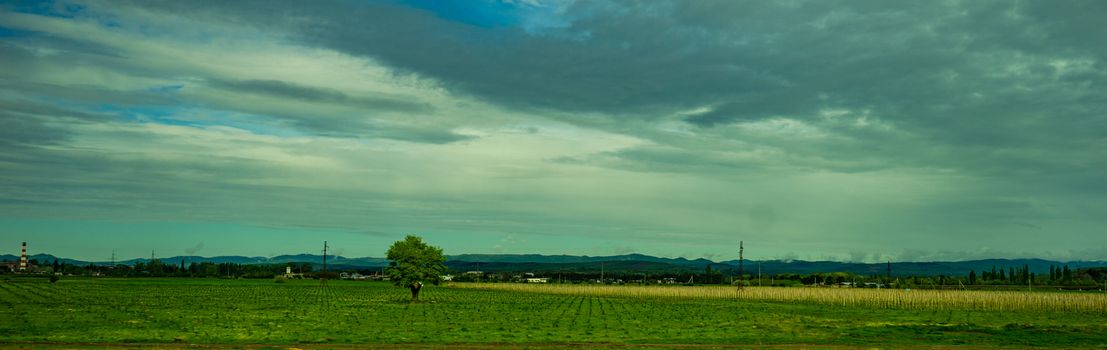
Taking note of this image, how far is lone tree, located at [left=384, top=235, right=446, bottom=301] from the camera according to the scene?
303 ft

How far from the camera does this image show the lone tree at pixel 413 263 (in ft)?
303

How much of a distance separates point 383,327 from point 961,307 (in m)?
78.2

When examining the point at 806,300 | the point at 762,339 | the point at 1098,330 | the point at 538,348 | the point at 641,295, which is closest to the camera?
the point at 538,348

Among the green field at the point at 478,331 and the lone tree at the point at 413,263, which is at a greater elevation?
the lone tree at the point at 413,263

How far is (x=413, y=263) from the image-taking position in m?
92.5

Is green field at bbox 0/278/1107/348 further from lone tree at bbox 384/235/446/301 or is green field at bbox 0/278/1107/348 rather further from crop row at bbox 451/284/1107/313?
crop row at bbox 451/284/1107/313

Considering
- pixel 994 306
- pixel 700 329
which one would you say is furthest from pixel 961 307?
pixel 700 329

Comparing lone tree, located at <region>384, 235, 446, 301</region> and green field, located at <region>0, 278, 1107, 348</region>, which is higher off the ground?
lone tree, located at <region>384, 235, 446, 301</region>

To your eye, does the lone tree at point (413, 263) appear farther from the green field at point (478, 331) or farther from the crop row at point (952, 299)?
the crop row at point (952, 299)

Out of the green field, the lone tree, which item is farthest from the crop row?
the lone tree

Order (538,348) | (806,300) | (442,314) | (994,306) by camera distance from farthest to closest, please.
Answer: (806,300), (994,306), (442,314), (538,348)

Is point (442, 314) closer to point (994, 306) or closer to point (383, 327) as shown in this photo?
point (383, 327)

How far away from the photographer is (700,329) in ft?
172

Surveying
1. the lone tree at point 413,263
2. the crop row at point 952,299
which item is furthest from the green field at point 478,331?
the crop row at point 952,299
